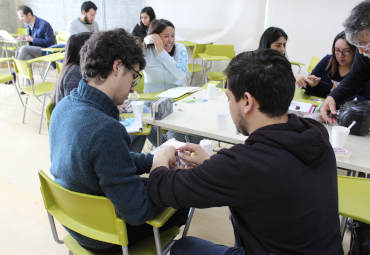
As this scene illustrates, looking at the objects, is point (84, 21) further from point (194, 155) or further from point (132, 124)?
point (194, 155)

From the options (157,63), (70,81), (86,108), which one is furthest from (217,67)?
(86,108)

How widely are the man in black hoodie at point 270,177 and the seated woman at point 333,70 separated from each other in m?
1.79

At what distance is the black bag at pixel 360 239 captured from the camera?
1.33 m

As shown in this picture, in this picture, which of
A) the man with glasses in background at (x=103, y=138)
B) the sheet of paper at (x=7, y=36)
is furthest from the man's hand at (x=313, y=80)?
the sheet of paper at (x=7, y=36)

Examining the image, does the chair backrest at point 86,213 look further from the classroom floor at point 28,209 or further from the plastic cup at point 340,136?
the plastic cup at point 340,136

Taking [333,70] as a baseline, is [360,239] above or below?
below

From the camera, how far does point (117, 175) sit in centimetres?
100

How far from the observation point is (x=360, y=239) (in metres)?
1.38

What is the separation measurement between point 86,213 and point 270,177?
0.65m

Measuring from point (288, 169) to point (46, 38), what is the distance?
220 inches

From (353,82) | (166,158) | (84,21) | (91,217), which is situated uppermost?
(84,21)

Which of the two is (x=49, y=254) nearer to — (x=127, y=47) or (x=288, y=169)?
(x=127, y=47)

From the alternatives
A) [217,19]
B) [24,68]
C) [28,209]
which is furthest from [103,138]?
[217,19]

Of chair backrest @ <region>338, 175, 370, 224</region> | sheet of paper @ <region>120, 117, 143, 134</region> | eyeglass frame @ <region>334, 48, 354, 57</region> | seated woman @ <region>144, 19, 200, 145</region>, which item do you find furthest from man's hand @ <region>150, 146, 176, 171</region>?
eyeglass frame @ <region>334, 48, 354, 57</region>
